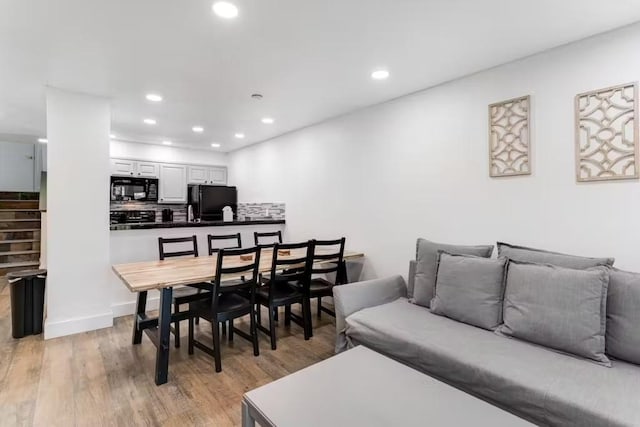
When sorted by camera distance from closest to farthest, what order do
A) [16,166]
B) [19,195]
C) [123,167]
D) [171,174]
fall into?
[123,167]
[171,174]
[19,195]
[16,166]

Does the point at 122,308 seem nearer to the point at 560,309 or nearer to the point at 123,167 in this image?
the point at 123,167

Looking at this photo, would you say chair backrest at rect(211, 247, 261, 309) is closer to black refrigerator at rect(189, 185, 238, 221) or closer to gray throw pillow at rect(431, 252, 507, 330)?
gray throw pillow at rect(431, 252, 507, 330)

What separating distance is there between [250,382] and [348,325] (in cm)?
85

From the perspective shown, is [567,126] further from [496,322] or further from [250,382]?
[250,382]

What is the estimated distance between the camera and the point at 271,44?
7.77 ft

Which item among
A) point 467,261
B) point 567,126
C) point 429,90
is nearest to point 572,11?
point 567,126

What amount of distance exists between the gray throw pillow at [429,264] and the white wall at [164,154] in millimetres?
5010

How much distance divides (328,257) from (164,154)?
426 cm

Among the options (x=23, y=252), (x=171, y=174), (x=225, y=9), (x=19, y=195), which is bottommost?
(x=23, y=252)

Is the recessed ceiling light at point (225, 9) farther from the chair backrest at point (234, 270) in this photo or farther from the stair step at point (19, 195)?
the stair step at point (19, 195)

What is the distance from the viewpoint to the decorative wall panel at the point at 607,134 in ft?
6.95

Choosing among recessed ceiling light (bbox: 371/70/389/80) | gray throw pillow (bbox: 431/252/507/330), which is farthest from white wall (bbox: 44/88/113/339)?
gray throw pillow (bbox: 431/252/507/330)

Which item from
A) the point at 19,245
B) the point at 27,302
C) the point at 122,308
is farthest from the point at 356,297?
the point at 19,245

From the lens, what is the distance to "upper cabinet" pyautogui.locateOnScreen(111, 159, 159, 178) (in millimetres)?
5543
